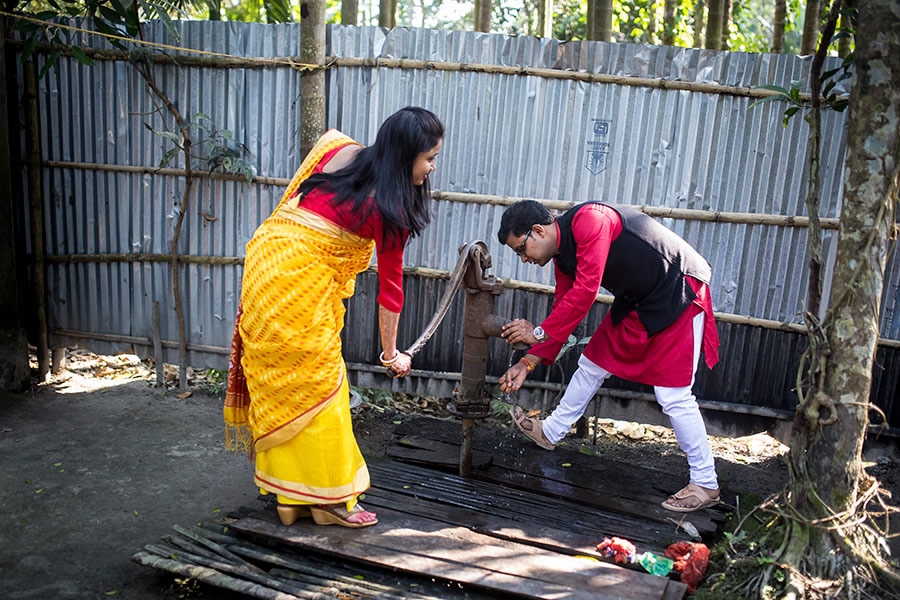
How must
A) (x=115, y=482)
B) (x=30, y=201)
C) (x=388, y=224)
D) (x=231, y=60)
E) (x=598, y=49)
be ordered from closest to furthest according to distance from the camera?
(x=388, y=224)
(x=115, y=482)
(x=598, y=49)
(x=231, y=60)
(x=30, y=201)

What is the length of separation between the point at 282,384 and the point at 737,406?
2.86 m

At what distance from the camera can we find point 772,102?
14.0ft

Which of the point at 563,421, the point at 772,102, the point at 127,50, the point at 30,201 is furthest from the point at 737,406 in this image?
the point at 30,201

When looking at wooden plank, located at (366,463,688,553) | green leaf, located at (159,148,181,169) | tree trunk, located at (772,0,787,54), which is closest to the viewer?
wooden plank, located at (366,463,688,553)

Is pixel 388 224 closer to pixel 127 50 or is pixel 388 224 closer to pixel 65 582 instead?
pixel 65 582

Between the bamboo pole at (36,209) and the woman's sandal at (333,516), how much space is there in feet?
10.8

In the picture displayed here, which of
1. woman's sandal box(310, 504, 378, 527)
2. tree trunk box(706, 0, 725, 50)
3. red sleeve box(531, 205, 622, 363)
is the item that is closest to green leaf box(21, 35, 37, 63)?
woman's sandal box(310, 504, 378, 527)

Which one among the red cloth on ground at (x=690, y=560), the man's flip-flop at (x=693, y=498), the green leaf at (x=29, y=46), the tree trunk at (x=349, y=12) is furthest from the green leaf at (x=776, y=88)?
the tree trunk at (x=349, y=12)

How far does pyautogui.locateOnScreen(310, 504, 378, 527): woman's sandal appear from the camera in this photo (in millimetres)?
3227

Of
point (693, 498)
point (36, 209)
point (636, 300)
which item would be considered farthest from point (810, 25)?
point (36, 209)

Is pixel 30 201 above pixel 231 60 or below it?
below

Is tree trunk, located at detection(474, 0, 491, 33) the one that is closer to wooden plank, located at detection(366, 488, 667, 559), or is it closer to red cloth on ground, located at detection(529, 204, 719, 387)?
red cloth on ground, located at detection(529, 204, 719, 387)

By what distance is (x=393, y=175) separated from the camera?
2.91m

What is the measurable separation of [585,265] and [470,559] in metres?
1.40
